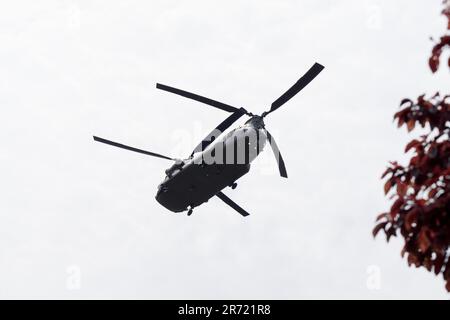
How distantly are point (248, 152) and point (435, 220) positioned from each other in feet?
74.3

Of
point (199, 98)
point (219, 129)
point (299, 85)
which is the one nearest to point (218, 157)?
point (219, 129)

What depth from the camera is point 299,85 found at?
96.9 feet

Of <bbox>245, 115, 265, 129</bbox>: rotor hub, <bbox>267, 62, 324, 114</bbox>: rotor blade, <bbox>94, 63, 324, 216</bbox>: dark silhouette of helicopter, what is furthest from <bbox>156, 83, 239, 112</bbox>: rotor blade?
<bbox>267, 62, 324, 114</bbox>: rotor blade

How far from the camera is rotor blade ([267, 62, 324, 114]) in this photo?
94.9ft

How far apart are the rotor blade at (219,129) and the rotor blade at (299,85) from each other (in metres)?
1.45

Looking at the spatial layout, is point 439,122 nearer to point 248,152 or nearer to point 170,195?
point 248,152

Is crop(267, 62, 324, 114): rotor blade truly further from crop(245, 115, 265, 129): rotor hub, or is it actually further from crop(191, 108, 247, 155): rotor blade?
crop(191, 108, 247, 155): rotor blade

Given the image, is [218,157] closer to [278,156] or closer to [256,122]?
[256,122]

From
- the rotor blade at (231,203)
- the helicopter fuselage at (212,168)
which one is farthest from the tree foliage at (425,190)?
the rotor blade at (231,203)

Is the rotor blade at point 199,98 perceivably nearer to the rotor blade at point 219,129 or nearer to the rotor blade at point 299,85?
the rotor blade at point 219,129

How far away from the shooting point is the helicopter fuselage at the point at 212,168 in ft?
95.6

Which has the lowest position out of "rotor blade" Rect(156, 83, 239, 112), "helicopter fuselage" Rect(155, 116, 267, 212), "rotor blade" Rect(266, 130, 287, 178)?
"helicopter fuselage" Rect(155, 116, 267, 212)

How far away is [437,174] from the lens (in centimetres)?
704

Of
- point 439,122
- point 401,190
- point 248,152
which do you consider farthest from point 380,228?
point 248,152
